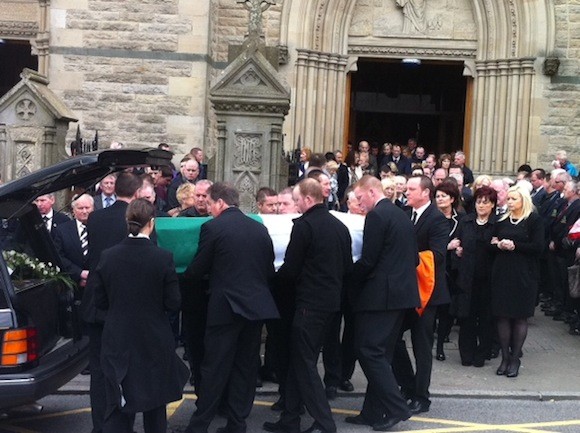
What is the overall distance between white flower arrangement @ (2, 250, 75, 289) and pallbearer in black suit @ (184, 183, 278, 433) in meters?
1.04

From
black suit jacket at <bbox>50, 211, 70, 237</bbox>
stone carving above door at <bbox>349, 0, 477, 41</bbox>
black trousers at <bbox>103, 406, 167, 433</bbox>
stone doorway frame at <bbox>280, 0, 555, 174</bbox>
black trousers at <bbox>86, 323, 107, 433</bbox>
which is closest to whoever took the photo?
black trousers at <bbox>103, 406, 167, 433</bbox>

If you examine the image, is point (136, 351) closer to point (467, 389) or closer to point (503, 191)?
point (467, 389)

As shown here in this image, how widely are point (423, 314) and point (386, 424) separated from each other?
1061 mm

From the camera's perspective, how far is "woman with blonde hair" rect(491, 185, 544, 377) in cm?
936

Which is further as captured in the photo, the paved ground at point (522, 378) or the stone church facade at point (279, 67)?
the stone church facade at point (279, 67)

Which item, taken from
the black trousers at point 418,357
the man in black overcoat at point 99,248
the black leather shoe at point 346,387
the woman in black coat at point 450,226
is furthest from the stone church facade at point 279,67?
the man in black overcoat at point 99,248

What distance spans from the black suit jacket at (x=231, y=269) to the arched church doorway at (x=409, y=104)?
15.5m

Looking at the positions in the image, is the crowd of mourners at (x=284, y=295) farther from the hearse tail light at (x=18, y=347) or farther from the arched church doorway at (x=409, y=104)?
the arched church doorway at (x=409, y=104)

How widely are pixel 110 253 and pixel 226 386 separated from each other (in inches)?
64.6

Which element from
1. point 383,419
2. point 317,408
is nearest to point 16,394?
point 317,408

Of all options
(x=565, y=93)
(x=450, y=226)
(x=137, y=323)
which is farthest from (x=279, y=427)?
(x=565, y=93)

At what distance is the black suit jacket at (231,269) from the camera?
6.93 metres

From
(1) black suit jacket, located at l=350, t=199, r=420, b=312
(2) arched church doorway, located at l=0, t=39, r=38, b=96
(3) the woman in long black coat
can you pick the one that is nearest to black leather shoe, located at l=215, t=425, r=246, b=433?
(3) the woman in long black coat

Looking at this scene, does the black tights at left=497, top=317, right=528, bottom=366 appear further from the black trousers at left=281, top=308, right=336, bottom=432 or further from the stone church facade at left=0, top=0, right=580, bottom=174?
the stone church facade at left=0, top=0, right=580, bottom=174
